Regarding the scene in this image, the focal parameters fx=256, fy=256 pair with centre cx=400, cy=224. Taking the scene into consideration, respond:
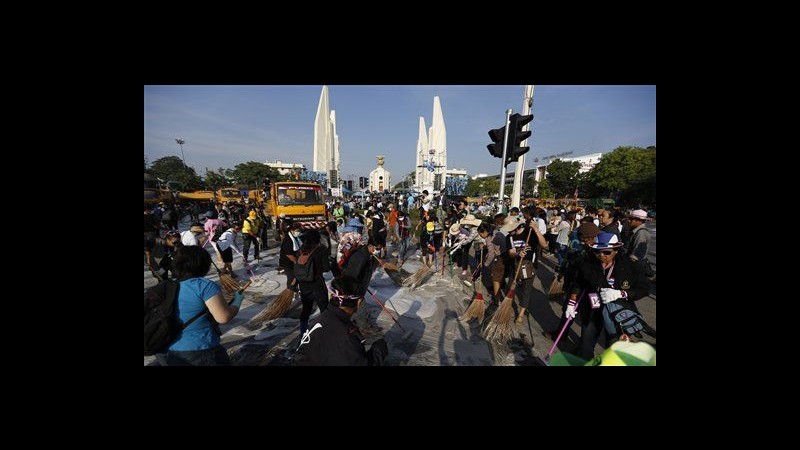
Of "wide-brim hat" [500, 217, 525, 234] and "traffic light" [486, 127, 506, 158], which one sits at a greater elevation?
"traffic light" [486, 127, 506, 158]

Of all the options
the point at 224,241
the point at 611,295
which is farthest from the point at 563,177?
the point at 224,241

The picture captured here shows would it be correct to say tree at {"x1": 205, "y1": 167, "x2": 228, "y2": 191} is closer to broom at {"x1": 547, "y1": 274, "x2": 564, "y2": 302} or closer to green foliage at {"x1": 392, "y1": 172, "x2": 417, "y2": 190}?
green foliage at {"x1": 392, "y1": 172, "x2": 417, "y2": 190}

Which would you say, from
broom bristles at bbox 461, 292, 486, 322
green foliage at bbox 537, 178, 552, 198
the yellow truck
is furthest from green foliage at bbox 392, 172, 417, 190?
broom bristles at bbox 461, 292, 486, 322

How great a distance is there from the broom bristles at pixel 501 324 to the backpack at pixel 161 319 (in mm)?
3756

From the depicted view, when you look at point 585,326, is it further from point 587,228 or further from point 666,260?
point 666,260

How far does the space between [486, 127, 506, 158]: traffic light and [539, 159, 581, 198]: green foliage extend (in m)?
60.2

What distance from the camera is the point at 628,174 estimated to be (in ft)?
128

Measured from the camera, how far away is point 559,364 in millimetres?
1673

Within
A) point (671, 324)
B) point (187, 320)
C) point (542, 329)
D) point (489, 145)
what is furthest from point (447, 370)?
point (489, 145)

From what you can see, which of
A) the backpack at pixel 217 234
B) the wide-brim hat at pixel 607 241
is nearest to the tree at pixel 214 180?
the backpack at pixel 217 234

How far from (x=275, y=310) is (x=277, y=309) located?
3cm

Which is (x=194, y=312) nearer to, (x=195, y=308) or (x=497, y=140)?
(x=195, y=308)

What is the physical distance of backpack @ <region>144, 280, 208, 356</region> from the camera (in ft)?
5.97

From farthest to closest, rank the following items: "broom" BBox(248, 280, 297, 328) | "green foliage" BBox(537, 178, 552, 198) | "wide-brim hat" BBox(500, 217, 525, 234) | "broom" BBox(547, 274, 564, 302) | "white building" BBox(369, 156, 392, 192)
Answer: "white building" BBox(369, 156, 392, 192) → "green foliage" BBox(537, 178, 552, 198) → "broom" BBox(547, 274, 564, 302) → "wide-brim hat" BBox(500, 217, 525, 234) → "broom" BBox(248, 280, 297, 328)
